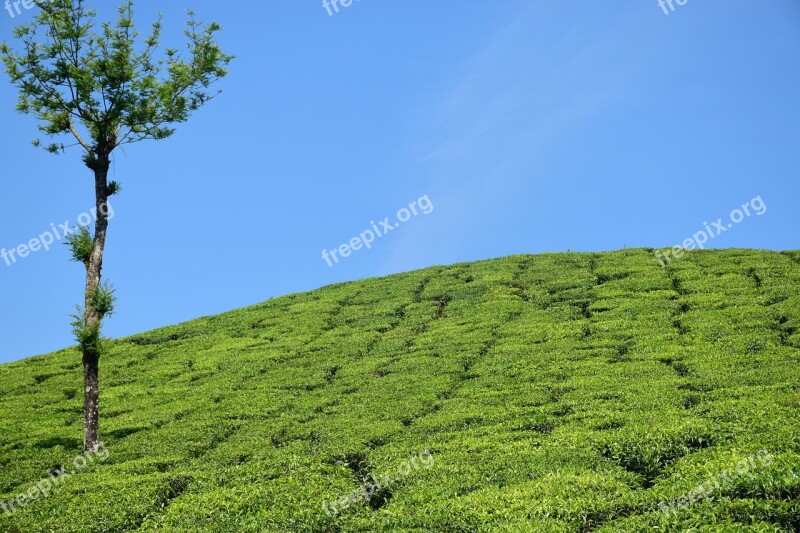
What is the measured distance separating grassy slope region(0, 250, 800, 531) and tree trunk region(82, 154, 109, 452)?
1511 millimetres

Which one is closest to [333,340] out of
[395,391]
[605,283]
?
[395,391]

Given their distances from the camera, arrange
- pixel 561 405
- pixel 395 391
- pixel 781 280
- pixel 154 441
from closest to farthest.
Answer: pixel 561 405
pixel 154 441
pixel 395 391
pixel 781 280

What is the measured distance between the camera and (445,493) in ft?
74.2

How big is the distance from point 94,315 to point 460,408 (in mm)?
17252

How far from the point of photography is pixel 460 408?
3177 centimetres

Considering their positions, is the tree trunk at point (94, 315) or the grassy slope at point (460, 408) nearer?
the grassy slope at point (460, 408)

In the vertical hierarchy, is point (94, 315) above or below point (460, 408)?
above

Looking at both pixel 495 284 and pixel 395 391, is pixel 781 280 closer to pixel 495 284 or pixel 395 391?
pixel 495 284

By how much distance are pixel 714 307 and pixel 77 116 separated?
36.4 meters

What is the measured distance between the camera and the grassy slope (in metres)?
21.7

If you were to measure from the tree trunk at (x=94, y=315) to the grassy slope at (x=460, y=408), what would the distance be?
1.51 m

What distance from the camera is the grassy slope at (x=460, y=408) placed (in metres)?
21.7

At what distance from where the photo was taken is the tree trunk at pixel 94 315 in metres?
32.3

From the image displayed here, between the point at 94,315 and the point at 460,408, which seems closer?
the point at 460,408
